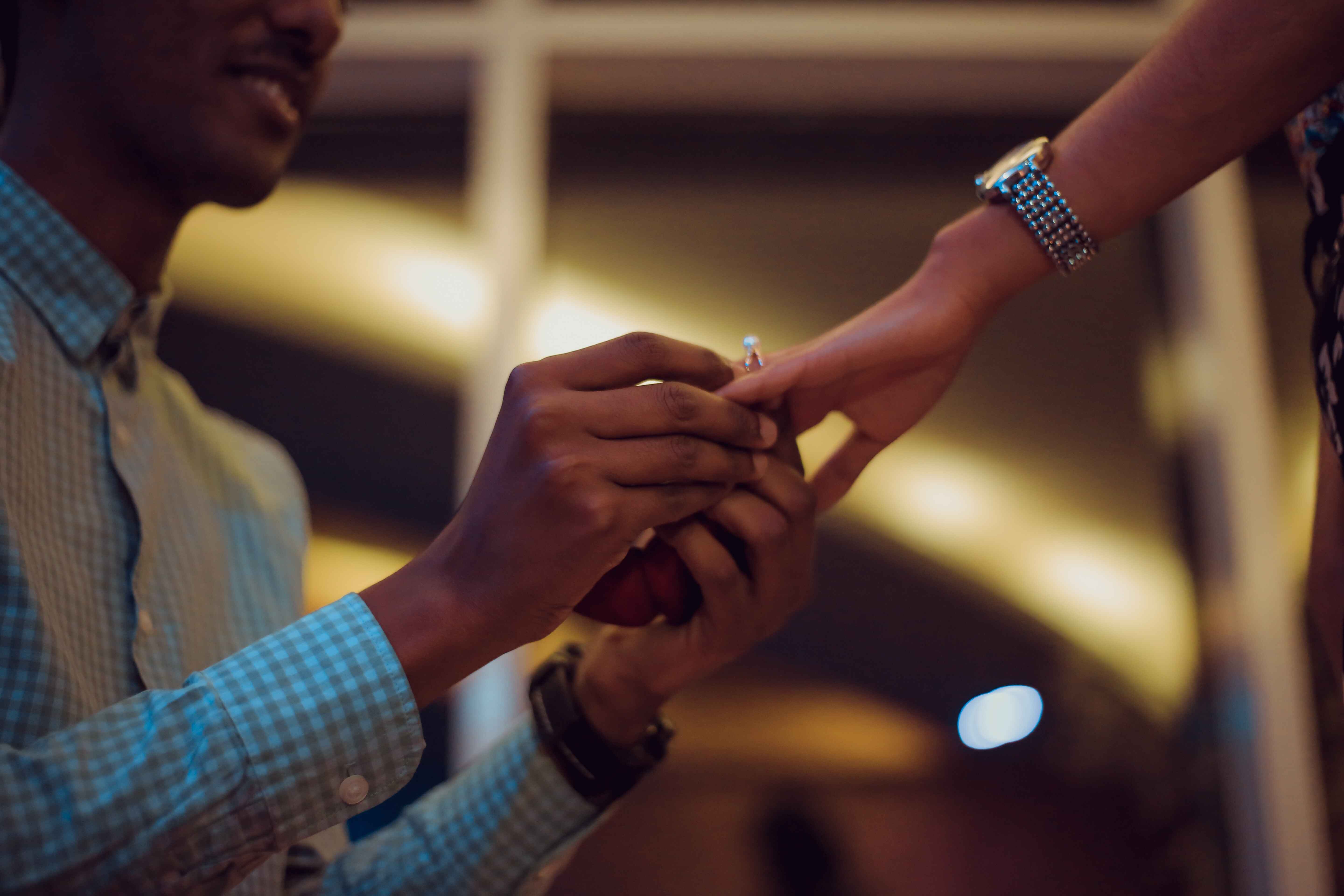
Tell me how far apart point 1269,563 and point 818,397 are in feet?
3.64

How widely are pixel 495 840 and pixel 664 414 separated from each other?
20.8 inches

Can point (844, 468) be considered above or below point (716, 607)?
above

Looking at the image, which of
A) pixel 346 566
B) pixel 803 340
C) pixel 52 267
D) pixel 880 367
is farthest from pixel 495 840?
pixel 803 340

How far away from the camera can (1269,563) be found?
1.41 m

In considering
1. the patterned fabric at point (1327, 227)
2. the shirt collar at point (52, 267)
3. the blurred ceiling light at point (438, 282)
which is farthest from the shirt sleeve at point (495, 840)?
the blurred ceiling light at point (438, 282)

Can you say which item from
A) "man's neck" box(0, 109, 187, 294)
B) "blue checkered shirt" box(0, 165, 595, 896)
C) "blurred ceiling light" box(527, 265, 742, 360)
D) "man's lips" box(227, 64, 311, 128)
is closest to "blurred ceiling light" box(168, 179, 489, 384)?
"blurred ceiling light" box(527, 265, 742, 360)

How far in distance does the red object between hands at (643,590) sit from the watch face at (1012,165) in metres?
0.41

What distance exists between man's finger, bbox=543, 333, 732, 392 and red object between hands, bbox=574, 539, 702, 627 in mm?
152

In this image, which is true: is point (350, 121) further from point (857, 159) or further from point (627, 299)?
point (857, 159)

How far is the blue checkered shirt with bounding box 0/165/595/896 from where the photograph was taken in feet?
1.56

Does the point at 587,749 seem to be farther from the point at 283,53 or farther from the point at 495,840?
the point at 283,53

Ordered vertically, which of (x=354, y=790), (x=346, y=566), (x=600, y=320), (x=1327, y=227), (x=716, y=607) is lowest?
(x=354, y=790)

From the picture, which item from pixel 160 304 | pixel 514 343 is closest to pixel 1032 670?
pixel 514 343

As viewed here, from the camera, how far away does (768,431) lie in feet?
2.13
